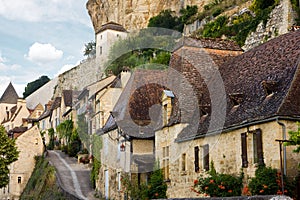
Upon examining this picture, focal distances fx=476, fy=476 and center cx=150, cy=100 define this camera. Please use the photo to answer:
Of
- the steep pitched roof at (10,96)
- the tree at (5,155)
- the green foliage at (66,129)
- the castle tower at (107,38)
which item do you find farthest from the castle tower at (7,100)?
the tree at (5,155)

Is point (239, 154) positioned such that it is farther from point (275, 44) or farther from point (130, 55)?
point (130, 55)

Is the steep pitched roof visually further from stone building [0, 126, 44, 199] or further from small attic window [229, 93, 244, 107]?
small attic window [229, 93, 244, 107]

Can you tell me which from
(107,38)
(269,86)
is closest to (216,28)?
(107,38)

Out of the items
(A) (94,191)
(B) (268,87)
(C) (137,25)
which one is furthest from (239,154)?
(C) (137,25)

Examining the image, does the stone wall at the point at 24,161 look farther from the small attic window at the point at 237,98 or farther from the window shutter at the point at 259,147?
the window shutter at the point at 259,147

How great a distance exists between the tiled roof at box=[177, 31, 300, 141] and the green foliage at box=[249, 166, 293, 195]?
152 centimetres

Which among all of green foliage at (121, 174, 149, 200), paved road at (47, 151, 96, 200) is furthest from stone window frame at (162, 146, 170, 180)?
paved road at (47, 151, 96, 200)

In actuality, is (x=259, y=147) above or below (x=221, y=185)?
above

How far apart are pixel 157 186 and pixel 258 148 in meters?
6.82

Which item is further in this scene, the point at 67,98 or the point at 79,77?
the point at 79,77

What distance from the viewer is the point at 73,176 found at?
3219cm

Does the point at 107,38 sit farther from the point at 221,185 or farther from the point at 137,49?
the point at 221,185

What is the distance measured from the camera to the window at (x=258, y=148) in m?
14.1

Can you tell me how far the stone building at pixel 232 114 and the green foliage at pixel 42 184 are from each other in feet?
35.7
